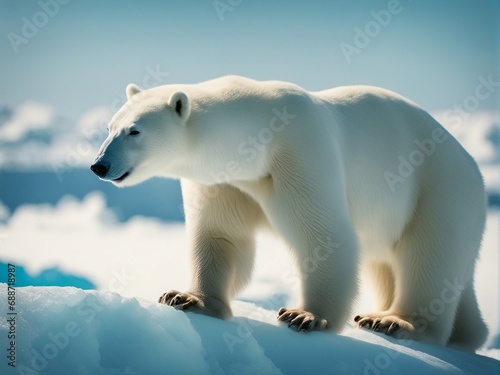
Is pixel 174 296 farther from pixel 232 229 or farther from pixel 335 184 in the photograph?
pixel 335 184

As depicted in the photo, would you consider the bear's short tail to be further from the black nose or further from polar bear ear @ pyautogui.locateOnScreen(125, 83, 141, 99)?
the black nose

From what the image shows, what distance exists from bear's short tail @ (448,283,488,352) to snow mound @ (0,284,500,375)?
1.81 meters

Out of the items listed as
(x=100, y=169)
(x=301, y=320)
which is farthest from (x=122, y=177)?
(x=301, y=320)

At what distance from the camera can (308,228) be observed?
5453mm

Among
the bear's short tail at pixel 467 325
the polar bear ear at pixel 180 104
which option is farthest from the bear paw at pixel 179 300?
the bear's short tail at pixel 467 325

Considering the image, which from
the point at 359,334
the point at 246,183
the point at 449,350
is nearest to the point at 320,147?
the point at 246,183

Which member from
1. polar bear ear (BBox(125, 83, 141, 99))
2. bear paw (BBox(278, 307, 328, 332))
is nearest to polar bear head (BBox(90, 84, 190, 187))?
polar bear ear (BBox(125, 83, 141, 99))

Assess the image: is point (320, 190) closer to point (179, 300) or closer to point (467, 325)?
point (179, 300)

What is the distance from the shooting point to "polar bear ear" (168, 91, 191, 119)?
17.4 feet

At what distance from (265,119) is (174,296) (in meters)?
1.52

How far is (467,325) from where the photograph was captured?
695 cm

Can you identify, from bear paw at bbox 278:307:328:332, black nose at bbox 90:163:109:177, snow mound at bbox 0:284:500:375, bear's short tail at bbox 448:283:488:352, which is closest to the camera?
snow mound at bbox 0:284:500:375

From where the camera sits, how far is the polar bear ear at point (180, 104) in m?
5.29

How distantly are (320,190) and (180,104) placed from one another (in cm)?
123
